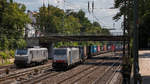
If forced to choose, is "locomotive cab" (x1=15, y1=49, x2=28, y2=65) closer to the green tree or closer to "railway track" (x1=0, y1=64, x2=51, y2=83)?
"railway track" (x1=0, y1=64, x2=51, y2=83)

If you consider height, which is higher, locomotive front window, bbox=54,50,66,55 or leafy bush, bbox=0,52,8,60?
locomotive front window, bbox=54,50,66,55

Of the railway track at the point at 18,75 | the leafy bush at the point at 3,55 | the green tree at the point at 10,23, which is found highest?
the green tree at the point at 10,23

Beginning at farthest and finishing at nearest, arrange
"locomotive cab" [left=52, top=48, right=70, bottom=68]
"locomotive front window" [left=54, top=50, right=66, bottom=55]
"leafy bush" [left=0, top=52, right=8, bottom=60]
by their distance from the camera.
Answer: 1. "leafy bush" [left=0, top=52, right=8, bottom=60]
2. "locomotive front window" [left=54, top=50, right=66, bottom=55]
3. "locomotive cab" [left=52, top=48, right=70, bottom=68]

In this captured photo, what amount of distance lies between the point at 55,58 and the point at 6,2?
24683 mm

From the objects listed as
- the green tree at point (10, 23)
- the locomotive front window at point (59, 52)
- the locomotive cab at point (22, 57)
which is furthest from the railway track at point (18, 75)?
the green tree at point (10, 23)

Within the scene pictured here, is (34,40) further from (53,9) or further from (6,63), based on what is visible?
(53,9)

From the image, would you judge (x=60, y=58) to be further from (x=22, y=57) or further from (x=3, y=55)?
(x=3, y=55)

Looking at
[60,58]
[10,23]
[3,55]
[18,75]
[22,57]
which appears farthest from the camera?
[10,23]

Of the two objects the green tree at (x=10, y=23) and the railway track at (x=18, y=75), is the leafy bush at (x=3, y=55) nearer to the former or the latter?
the green tree at (x=10, y=23)

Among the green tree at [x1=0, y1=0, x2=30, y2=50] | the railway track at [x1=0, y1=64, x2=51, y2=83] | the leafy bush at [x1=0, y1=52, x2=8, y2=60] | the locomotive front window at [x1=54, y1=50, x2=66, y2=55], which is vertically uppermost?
the green tree at [x1=0, y1=0, x2=30, y2=50]

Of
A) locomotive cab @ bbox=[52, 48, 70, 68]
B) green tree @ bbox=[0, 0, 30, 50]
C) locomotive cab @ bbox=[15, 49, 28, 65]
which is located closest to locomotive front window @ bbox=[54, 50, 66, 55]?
locomotive cab @ bbox=[52, 48, 70, 68]

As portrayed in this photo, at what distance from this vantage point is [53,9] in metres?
88.4

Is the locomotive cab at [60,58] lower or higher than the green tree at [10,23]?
lower

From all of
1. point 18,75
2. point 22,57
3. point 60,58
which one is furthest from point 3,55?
point 18,75
